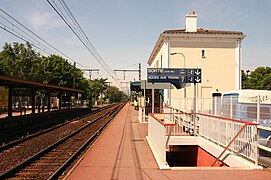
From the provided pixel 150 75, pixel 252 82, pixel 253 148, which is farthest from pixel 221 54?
pixel 252 82

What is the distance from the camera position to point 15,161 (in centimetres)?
1039

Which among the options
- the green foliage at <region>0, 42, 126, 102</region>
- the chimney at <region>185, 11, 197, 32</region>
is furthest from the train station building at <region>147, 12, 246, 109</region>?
the green foliage at <region>0, 42, 126, 102</region>

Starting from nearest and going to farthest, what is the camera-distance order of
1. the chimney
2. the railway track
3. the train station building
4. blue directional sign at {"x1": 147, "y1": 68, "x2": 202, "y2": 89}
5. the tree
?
1. the railway track
2. blue directional sign at {"x1": 147, "y1": 68, "x2": 202, "y2": 89}
3. the train station building
4. the chimney
5. the tree

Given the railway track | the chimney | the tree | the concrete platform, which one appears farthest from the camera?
the tree

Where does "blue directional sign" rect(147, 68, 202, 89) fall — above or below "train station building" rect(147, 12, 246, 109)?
below

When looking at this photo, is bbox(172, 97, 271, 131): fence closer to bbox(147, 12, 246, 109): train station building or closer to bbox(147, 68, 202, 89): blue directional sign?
bbox(147, 68, 202, 89): blue directional sign

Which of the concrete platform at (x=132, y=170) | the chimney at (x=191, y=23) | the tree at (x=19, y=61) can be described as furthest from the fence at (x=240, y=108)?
the tree at (x=19, y=61)

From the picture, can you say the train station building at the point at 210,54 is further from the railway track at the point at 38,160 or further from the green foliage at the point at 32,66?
the railway track at the point at 38,160

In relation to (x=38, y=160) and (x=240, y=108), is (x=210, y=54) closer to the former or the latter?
(x=240, y=108)

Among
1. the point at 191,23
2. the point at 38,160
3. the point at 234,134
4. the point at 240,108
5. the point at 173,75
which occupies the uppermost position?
the point at 191,23

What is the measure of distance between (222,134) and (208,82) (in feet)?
93.9

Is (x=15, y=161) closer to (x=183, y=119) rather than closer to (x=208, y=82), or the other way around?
(x=183, y=119)

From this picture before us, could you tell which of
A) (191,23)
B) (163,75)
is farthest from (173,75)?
(191,23)

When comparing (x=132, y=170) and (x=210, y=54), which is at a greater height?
(x=210, y=54)
